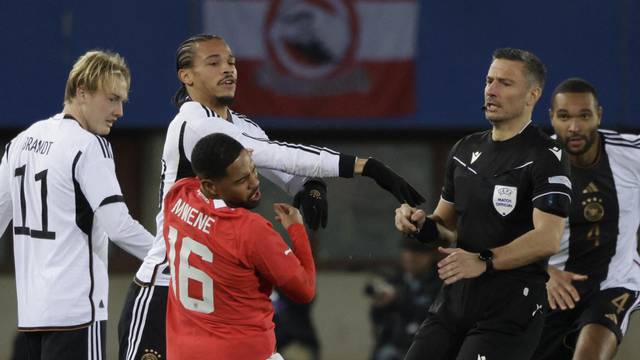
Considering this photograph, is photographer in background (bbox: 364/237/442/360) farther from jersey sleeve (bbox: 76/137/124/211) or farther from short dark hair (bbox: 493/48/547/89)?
jersey sleeve (bbox: 76/137/124/211)

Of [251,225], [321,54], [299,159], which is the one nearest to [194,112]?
[299,159]

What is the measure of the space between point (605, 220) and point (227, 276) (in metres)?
2.96

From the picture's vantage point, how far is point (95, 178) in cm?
562

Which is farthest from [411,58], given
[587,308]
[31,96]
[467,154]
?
[467,154]

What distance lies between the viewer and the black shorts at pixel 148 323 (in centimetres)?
565

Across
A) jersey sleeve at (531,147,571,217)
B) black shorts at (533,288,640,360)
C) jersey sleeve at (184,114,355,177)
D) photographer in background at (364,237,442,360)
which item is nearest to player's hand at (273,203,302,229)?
jersey sleeve at (184,114,355,177)

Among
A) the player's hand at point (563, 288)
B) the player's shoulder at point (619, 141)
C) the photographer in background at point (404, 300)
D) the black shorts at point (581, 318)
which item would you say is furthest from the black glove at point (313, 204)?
the photographer in background at point (404, 300)

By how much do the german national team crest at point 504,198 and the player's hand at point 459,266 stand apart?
28 centimetres

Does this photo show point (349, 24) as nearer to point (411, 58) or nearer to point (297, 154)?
point (411, 58)

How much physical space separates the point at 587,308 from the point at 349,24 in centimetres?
606

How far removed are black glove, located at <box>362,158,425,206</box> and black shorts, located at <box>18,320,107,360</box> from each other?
5.16ft

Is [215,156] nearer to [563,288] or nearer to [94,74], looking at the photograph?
[94,74]

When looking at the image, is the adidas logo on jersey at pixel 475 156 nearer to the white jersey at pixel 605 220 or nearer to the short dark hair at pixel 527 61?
the short dark hair at pixel 527 61

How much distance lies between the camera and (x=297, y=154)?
17.5 feet
